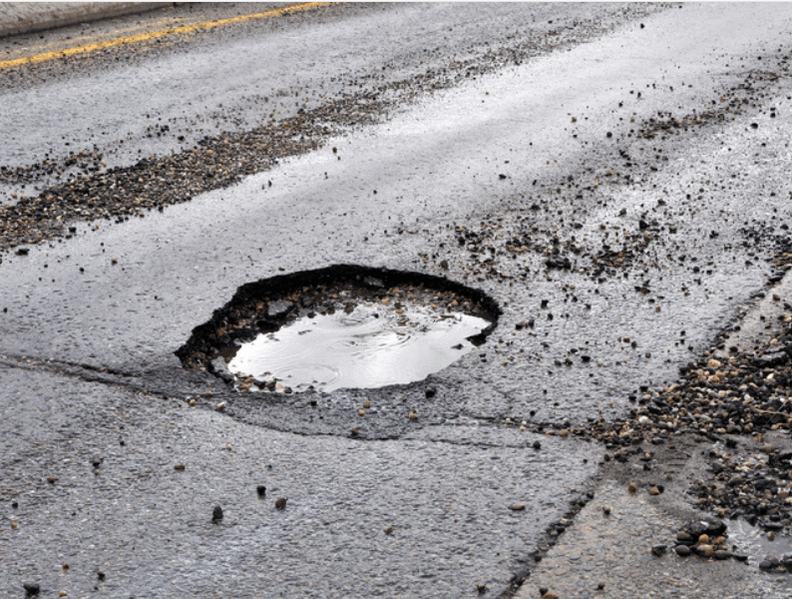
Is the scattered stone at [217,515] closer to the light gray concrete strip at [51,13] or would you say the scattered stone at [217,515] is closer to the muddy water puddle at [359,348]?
the muddy water puddle at [359,348]

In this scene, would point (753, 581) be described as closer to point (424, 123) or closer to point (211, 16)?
point (424, 123)

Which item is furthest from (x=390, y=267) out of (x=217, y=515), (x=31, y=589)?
(x=31, y=589)

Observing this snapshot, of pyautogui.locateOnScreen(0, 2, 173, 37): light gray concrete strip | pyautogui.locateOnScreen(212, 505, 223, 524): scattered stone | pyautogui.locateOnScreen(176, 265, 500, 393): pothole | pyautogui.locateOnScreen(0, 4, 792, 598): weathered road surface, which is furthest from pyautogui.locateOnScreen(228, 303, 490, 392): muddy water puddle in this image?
pyautogui.locateOnScreen(0, 2, 173, 37): light gray concrete strip

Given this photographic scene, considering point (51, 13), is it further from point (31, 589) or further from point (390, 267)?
point (31, 589)

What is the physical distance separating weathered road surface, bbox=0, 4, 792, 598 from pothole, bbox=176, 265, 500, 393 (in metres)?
0.11

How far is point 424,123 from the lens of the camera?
24.6 ft

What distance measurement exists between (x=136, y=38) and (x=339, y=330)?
7481 millimetres

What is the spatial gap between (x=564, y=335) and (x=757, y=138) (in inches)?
139

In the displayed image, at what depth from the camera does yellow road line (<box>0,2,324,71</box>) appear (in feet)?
31.0

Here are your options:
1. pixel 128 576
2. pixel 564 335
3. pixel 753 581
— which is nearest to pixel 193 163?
pixel 564 335

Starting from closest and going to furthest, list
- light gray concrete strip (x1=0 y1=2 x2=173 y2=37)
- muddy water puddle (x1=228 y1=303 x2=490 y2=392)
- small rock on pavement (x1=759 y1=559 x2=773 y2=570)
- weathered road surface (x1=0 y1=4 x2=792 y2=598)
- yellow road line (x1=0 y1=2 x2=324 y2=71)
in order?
small rock on pavement (x1=759 y1=559 x2=773 y2=570), weathered road surface (x1=0 y1=4 x2=792 y2=598), muddy water puddle (x1=228 y1=303 x2=490 y2=392), yellow road line (x1=0 y1=2 x2=324 y2=71), light gray concrete strip (x1=0 y1=2 x2=173 y2=37)

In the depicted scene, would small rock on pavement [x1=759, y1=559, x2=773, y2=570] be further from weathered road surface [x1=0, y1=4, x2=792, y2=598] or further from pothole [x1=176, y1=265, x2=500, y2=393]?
pothole [x1=176, y1=265, x2=500, y2=393]

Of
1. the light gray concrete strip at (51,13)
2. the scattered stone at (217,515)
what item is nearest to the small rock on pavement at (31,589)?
the scattered stone at (217,515)

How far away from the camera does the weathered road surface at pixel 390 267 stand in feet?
9.48
